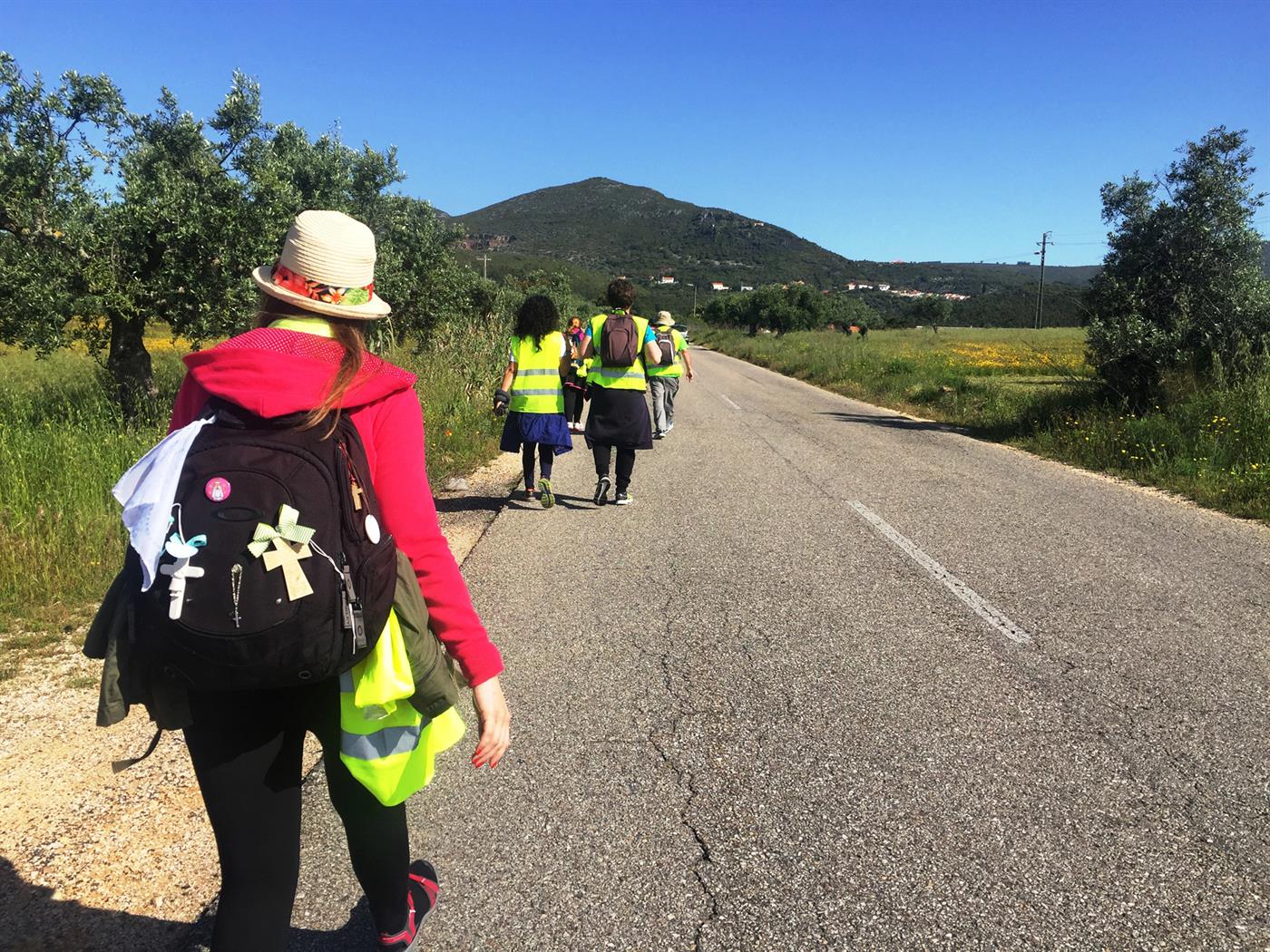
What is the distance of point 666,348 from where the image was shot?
932cm

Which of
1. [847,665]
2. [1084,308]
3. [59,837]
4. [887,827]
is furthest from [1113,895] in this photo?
[1084,308]

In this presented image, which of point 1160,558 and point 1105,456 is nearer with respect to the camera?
point 1160,558

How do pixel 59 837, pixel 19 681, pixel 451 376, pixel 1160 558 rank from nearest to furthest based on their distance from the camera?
pixel 59 837 → pixel 19 681 → pixel 1160 558 → pixel 451 376

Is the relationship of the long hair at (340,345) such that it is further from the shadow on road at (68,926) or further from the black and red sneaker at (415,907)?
the shadow on road at (68,926)

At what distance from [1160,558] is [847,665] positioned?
3431mm

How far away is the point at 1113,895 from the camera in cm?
241

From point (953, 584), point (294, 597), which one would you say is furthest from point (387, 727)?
point (953, 584)

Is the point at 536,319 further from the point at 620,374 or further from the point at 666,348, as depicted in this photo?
the point at 666,348

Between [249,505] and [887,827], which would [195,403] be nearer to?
[249,505]

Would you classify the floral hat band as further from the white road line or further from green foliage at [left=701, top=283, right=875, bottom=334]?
green foliage at [left=701, top=283, right=875, bottom=334]

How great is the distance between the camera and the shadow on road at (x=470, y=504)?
764 centimetres

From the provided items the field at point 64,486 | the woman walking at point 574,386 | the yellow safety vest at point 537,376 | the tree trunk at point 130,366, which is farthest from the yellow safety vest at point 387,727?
the tree trunk at point 130,366

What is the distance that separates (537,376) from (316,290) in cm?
549

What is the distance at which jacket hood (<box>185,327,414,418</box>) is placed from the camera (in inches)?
56.3
